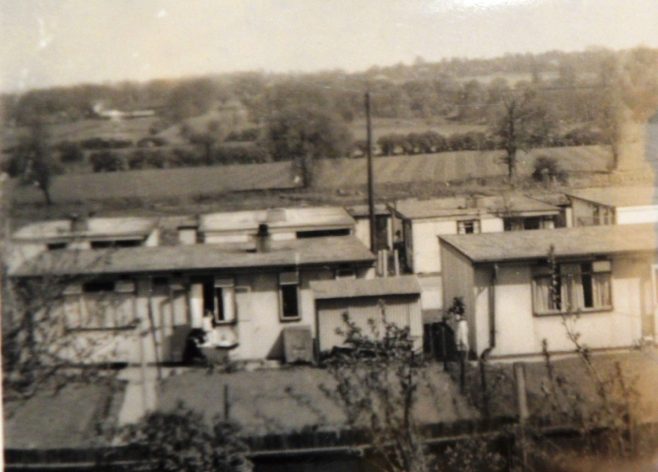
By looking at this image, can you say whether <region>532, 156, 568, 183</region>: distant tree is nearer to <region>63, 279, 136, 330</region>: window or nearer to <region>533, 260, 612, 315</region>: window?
<region>533, 260, 612, 315</region>: window

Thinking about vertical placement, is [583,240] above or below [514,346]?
above

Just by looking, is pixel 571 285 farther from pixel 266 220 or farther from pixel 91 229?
pixel 91 229

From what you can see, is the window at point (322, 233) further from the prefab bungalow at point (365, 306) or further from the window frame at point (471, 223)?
the window frame at point (471, 223)

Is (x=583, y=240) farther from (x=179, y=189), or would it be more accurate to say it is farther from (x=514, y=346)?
(x=179, y=189)

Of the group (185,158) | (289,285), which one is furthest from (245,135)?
(289,285)

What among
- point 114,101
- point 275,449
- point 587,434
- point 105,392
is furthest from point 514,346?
point 114,101

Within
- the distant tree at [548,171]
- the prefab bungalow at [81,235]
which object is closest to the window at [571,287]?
the distant tree at [548,171]

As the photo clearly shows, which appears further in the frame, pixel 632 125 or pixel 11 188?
pixel 632 125
